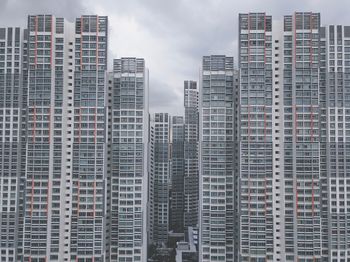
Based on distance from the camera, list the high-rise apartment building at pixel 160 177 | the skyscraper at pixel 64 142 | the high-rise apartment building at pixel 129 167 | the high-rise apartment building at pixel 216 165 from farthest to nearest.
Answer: the high-rise apartment building at pixel 160 177 < the high-rise apartment building at pixel 216 165 < the high-rise apartment building at pixel 129 167 < the skyscraper at pixel 64 142

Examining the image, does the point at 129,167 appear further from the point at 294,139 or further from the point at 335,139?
the point at 335,139

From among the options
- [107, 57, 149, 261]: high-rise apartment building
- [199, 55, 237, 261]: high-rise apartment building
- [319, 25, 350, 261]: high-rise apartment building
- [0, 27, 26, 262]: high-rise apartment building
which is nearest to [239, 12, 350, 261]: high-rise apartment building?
[319, 25, 350, 261]: high-rise apartment building

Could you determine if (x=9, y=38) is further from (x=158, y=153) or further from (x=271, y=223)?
(x=158, y=153)

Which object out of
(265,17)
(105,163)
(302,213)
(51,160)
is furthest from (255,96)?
(51,160)

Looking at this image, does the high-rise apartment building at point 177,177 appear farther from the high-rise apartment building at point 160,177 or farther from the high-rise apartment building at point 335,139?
the high-rise apartment building at point 335,139

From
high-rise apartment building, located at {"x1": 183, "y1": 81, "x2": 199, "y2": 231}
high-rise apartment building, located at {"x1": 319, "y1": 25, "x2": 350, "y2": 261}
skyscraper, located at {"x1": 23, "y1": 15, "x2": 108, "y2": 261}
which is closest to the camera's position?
high-rise apartment building, located at {"x1": 319, "y1": 25, "x2": 350, "y2": 261}

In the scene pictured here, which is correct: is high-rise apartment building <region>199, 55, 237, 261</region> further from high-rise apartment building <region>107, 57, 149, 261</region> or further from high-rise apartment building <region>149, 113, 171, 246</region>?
high-rise apartment building <region>149, 113, 171, 246</region>

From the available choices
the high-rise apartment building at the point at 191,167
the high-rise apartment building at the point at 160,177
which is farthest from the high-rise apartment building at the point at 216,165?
the high-rise apartment building at the point at 191,167
